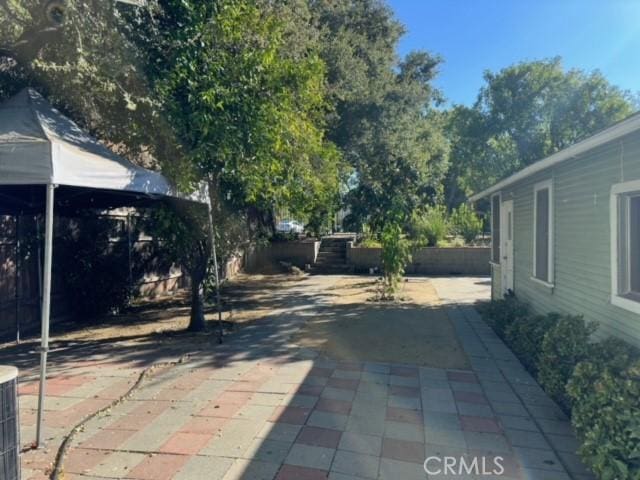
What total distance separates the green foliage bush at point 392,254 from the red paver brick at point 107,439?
748 cm

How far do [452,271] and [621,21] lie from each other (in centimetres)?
993

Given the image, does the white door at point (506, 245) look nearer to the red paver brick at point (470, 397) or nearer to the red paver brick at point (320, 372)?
the red paver brick at point (470, 397)

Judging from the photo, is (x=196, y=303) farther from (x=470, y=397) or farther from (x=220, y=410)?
(x=470, y=397)

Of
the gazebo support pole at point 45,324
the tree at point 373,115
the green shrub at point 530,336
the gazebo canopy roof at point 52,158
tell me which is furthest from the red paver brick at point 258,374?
the tree at point 373,115

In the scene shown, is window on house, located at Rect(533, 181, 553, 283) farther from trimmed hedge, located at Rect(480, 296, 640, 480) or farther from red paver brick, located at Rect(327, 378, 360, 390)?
red paver brick, located at Rect(327, 378, 360, 390)

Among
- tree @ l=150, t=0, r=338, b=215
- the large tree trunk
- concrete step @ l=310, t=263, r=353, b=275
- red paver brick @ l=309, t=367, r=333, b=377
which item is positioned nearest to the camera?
red paver brick @ l=309, t=367, r=333, b=377

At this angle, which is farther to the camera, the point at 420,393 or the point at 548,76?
the point at 548,76

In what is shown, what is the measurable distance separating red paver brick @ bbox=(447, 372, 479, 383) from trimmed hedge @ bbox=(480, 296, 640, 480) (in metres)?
0.65

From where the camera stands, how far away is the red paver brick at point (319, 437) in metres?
3.29

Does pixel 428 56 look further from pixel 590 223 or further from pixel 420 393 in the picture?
pixel 420 393

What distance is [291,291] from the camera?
11.9 metres

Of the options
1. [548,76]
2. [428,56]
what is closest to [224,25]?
[548,76]

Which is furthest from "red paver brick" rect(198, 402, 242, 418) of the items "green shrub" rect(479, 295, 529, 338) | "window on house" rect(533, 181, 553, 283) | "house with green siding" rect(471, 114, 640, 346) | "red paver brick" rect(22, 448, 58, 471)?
"green shrub" rect(479, 295, 529, 338)

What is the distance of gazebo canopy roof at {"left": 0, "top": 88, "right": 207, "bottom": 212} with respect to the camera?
3383mm
